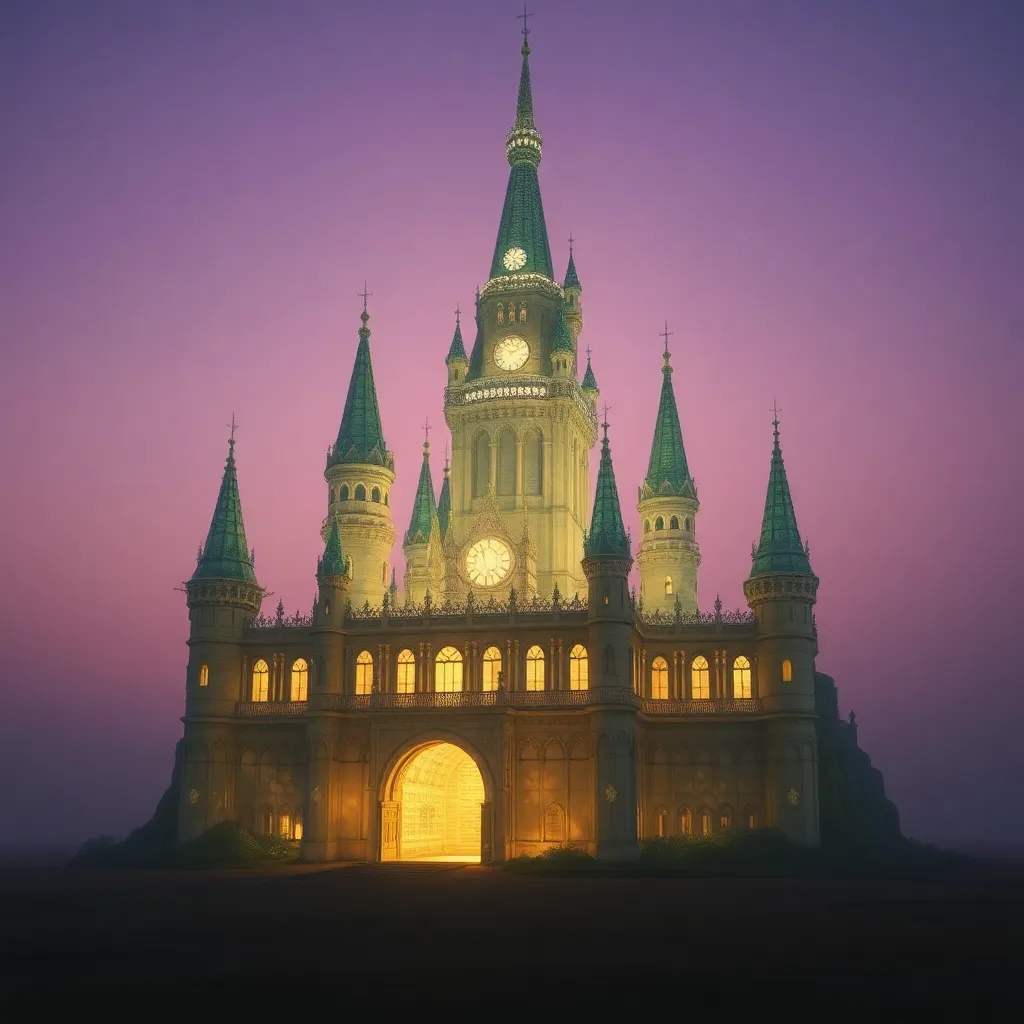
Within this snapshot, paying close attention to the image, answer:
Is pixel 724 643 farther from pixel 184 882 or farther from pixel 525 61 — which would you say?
pixel 525 61

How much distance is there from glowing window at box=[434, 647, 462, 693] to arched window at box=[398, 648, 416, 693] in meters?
1.29

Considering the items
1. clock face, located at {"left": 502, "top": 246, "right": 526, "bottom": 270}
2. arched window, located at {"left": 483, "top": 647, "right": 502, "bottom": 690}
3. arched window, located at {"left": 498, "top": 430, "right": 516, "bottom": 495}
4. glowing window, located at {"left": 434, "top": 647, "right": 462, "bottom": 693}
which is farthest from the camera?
clock face, located at {"left": 502, "top": 246, "right": 526, "bottom": 270}

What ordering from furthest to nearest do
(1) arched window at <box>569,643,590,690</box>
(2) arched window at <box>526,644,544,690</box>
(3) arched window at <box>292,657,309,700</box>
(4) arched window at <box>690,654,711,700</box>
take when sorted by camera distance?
(3) arched window at <box>292,657,309,700</box> < (4) arched window at <box>690,654,711,700</box> < (2) arched window at <box>526,644,544,690</box> < (1) arched window at <box>569,643,590,690</box>

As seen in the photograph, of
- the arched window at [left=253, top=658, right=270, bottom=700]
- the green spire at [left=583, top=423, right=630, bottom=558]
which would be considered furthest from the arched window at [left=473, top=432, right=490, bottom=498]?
the arched window at [left=253, top=658, right=270, bottom=700]

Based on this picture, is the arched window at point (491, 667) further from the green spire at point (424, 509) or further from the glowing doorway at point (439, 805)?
the green spire at point (424, 509)

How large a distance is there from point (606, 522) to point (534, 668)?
8474mm

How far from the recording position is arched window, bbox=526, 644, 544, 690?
66.2 meters

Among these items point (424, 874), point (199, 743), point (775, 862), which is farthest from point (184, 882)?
point (775, 862)

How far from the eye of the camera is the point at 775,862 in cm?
6050

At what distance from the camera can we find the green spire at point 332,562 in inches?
2667

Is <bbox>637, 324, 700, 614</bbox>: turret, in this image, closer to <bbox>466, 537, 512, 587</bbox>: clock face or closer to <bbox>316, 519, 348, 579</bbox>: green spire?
<bbox>466, 537, 512, 587</bbox>: clock face

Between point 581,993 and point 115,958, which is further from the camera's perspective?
point 115,958

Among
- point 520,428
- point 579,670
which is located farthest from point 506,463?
point 579,670

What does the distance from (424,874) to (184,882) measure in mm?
10450
